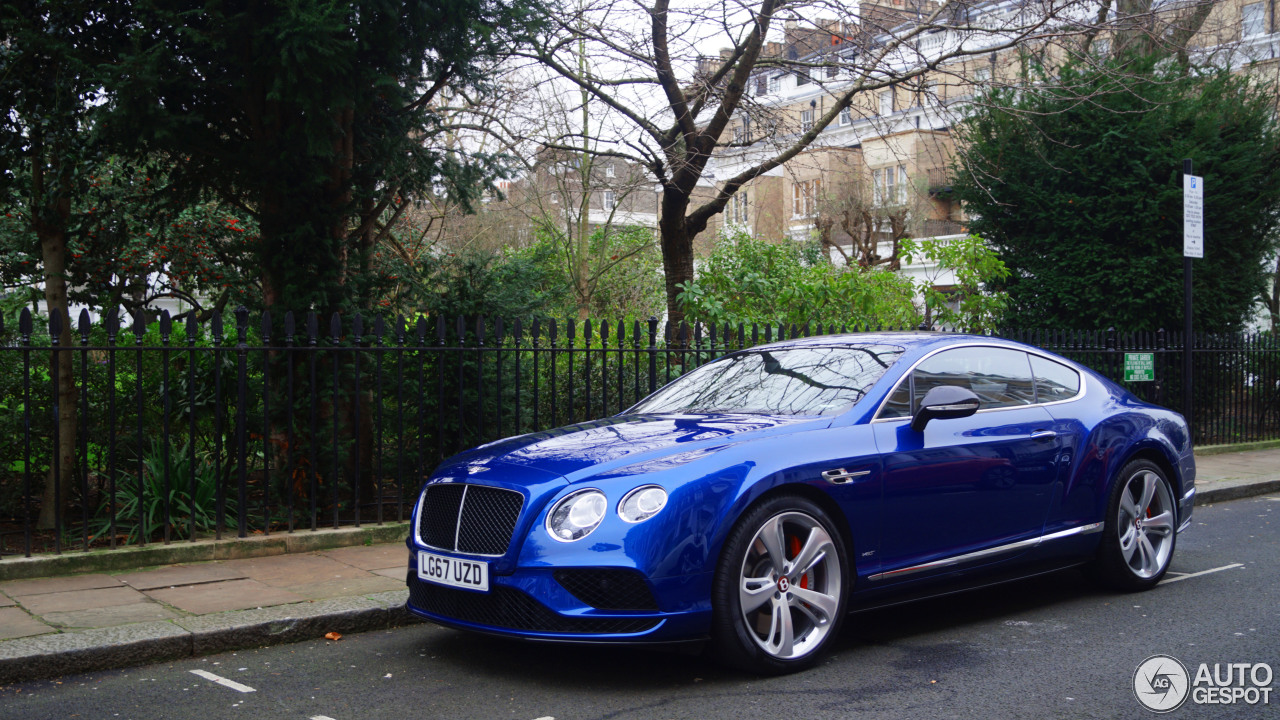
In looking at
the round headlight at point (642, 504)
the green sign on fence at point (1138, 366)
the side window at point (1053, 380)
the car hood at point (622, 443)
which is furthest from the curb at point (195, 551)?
the green sign on fence at point (1138, 366)

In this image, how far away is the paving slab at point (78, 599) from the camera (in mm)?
5395

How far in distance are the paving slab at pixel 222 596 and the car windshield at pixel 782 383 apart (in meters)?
2.28

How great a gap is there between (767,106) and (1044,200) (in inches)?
226

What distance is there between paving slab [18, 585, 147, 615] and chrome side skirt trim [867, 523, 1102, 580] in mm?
4024

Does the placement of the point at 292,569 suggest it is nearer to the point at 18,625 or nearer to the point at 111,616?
the point at 111,616

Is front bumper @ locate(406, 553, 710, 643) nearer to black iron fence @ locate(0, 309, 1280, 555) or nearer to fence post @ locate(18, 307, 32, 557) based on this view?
black iron fence @ locate(0, 309, 1280, 555)

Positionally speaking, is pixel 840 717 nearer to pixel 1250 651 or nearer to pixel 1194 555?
pixel 1250 651

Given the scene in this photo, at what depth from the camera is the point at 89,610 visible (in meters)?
5.36

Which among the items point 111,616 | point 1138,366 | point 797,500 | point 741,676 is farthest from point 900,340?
point 1138,366

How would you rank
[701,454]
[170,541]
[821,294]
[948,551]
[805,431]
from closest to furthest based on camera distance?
[701,454]
[805,431]
[948,551]
[170,541]
[821,294]

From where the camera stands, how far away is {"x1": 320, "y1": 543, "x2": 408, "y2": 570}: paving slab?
263 inches

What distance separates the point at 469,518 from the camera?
454 centimetres

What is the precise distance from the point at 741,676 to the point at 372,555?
342 centimetres

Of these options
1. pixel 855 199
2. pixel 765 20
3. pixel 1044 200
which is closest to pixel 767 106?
pixel 765 20
